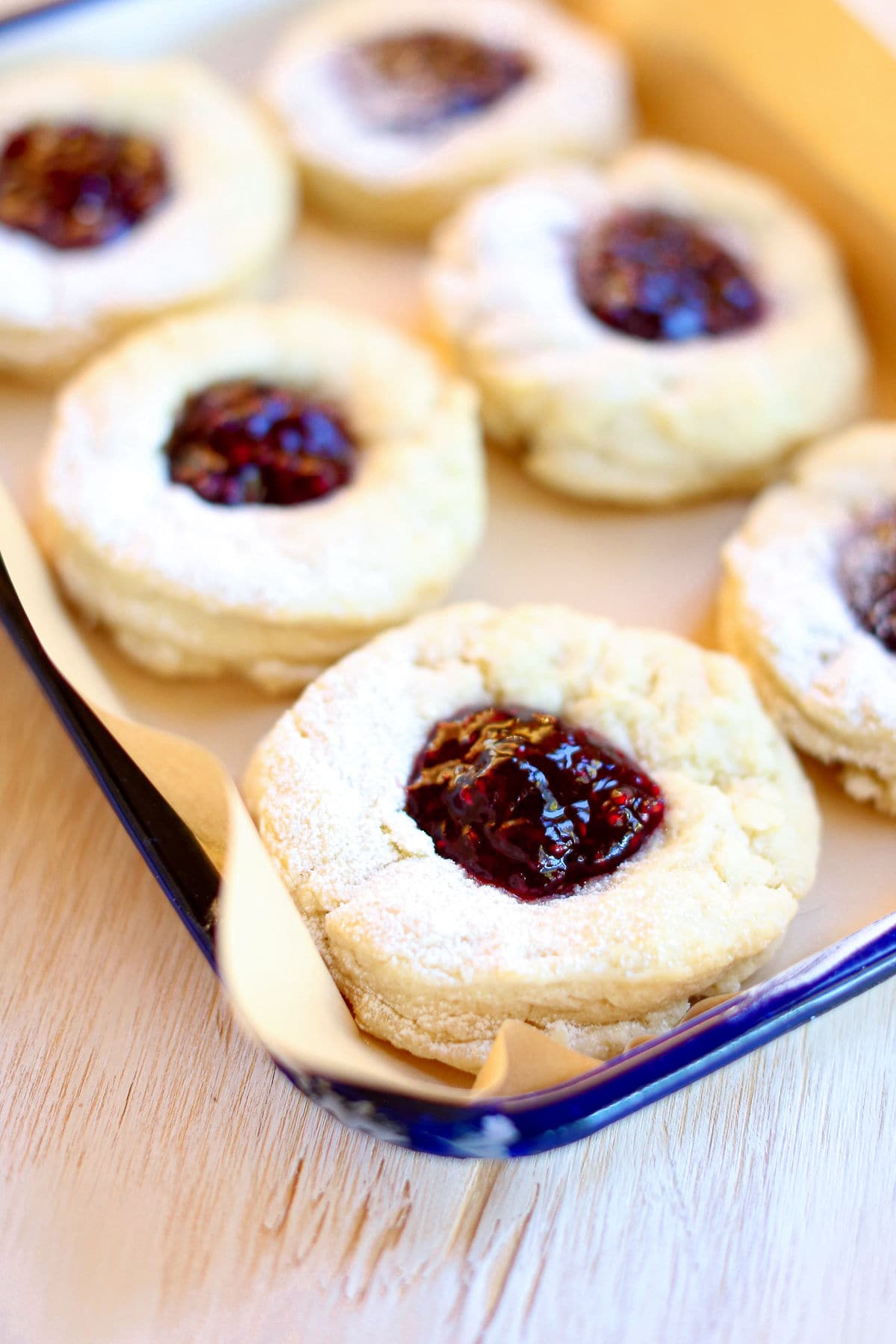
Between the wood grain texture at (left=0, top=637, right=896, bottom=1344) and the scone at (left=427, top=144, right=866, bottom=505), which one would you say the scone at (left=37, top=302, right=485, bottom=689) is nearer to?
the scone at (left=427, top=144, right=866, bottom=505)

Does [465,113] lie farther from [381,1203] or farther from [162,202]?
[381,1203]

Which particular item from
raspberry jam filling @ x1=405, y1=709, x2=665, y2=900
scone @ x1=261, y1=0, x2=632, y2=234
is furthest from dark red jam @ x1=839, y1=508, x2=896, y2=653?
scone @ x1=261, y1=0, x2=632, y2=234

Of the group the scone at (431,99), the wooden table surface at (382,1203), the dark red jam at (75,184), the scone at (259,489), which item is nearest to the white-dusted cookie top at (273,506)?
the scone at (259,489)

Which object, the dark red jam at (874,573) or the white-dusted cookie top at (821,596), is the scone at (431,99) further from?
the dark red jam at (874,573)

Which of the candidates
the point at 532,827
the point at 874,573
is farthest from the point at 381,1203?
the point at 874,573

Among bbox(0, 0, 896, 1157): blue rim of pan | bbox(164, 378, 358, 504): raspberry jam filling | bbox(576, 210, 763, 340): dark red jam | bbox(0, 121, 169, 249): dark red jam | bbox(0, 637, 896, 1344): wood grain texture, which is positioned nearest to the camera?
bbox(0, 0, 896, 1157): blue rim of pan

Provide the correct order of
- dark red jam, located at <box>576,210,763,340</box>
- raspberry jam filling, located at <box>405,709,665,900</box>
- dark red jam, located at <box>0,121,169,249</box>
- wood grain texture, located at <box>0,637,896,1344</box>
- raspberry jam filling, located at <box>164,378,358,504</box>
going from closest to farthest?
wood grain texture, located at <box>0,637,896,1344</box> < raspberry jam filling, located at <box>405,709,665,900</box> < raspberry jam filling, located at <box>164,378,358,504</box> < dark red jam, located at <box>576,210,763,340</box> < dark red jam, located at <box>0,121,169,249</box>

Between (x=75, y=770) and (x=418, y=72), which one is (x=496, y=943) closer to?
(x=75, y=770)
